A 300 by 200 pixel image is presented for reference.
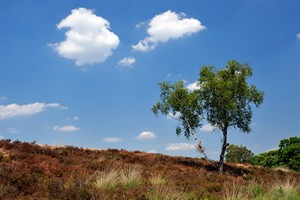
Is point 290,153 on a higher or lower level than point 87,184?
higher

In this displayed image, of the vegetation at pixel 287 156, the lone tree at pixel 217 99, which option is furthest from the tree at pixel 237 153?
the lone tree at pixel 217 99

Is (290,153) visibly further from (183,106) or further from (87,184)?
(87,184)

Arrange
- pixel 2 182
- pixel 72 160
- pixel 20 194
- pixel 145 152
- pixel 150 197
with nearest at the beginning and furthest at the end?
pixel 150 197 → pixel 20 194 → pixel 2 182 → pixel 72 160 → pixel 145 152

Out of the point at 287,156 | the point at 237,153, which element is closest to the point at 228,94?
the point at 287,156

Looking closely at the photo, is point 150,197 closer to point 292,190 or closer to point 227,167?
point 292,190

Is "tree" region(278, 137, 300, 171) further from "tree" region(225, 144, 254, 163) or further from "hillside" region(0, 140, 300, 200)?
"hillside" region(0, 140, 300, 200)

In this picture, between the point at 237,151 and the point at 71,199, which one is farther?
the point at 237,151

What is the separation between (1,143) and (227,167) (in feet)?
69.7

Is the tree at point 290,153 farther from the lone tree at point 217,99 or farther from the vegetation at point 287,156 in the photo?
the lone tree at point 217,99

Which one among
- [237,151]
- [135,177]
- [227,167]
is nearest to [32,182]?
[135,177]

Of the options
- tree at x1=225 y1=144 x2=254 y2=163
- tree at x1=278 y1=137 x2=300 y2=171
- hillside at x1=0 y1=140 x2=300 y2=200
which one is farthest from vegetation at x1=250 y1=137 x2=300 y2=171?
hillside at x1=0 y1=140 x2=300 y2=200

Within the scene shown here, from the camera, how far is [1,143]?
2161 cm

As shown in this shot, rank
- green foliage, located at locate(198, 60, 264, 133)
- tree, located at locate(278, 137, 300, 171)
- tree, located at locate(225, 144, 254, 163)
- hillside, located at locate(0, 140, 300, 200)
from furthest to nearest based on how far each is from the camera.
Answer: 1. tree, located at locate(225, 144, 254, 163)
2. tree, located at locate(278, 137, 300, 171)
3. green foliage, located at locate(198, 60, 264, 133)
4. hillside, located at locate(0, 140, 300, 200)

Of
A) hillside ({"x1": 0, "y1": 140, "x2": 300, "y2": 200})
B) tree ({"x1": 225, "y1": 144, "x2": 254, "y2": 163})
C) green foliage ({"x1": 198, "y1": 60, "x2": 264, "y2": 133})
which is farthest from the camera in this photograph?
tree ({"x1": 225, "y1": 144, "x2": 254, "y2": 163})
